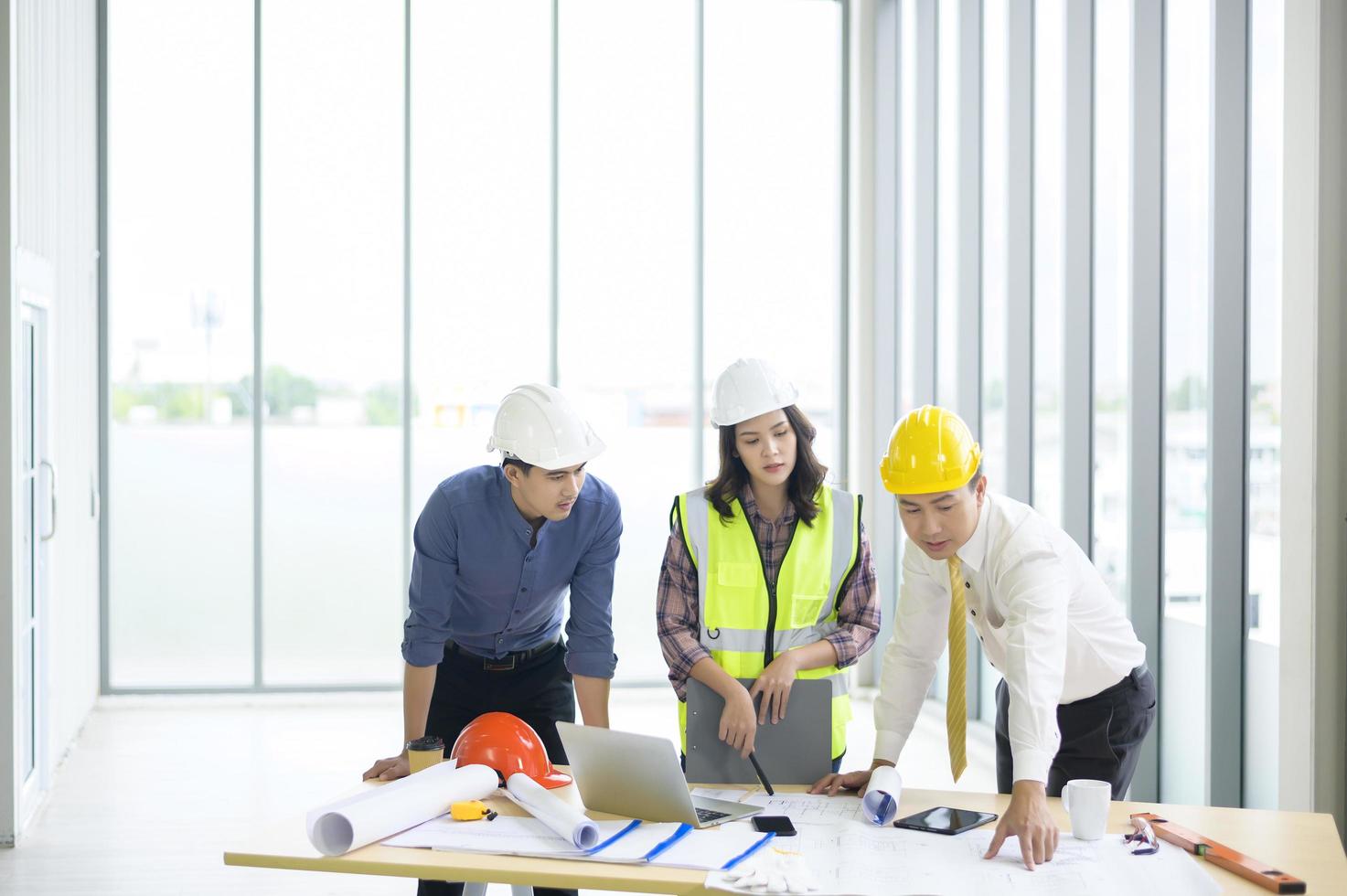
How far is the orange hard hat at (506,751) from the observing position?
240cm

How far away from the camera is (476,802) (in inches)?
88.1

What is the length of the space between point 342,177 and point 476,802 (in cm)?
516

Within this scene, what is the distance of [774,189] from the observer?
277 inches

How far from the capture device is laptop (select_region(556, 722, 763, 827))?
84.5 inches

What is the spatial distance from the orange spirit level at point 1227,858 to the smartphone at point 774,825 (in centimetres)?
66

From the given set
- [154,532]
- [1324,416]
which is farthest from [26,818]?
[1324,416]

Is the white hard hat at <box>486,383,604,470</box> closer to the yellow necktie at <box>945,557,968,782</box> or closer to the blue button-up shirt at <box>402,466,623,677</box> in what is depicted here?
the blue button-up shirt at <box>402,466,623,677</box>

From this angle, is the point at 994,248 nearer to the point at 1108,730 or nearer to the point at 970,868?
the point at 1108,730

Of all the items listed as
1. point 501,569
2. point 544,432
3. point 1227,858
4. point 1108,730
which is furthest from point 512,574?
point 1227,858

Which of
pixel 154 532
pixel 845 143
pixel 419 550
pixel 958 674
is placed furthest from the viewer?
pixel 845 143

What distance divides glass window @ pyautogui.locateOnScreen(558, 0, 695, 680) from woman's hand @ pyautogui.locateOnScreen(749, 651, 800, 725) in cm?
429

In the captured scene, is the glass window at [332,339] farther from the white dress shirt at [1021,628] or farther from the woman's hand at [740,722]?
the white dress shirt at [1021,628]

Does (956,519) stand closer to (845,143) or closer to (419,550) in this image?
(419,550)

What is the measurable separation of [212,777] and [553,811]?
3658 millimetres
